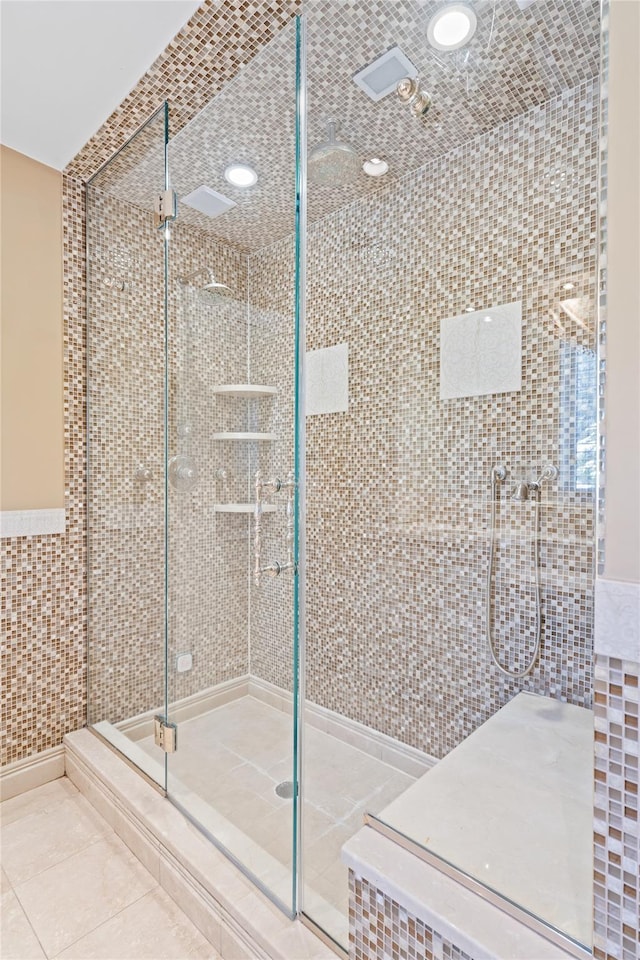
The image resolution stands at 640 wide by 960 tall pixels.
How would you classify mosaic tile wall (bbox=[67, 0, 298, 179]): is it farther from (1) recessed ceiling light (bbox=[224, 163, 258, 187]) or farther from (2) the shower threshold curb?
(2) the shower threshold curb

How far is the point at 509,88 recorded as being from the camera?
5.00 feet

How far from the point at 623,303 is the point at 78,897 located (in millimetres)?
2098

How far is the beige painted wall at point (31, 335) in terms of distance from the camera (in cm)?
192

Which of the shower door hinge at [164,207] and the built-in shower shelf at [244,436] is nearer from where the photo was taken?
the built-in shower shelf at [244,436]

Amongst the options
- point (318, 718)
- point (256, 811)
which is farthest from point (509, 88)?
point (256, 811)

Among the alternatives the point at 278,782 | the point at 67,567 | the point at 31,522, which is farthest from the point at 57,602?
the point at 278,782

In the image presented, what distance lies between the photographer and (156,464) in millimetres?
1988

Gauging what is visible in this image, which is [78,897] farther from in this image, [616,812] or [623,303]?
[623,303]

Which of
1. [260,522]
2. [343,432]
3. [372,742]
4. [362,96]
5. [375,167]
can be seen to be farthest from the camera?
[343,432]

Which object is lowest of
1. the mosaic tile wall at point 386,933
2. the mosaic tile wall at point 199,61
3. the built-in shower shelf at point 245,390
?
the mosaic tile wall at point 386,933

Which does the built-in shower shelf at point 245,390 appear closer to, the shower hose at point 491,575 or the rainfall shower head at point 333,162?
the rainfall shower head at point 333,162

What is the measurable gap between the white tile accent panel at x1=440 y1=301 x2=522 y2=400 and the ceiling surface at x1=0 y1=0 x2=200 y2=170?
123 centimetres

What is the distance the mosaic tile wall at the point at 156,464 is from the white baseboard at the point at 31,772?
0.25 meters

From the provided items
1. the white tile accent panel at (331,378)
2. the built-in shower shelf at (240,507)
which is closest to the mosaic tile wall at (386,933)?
the built-in shower shelf at (240,507)
